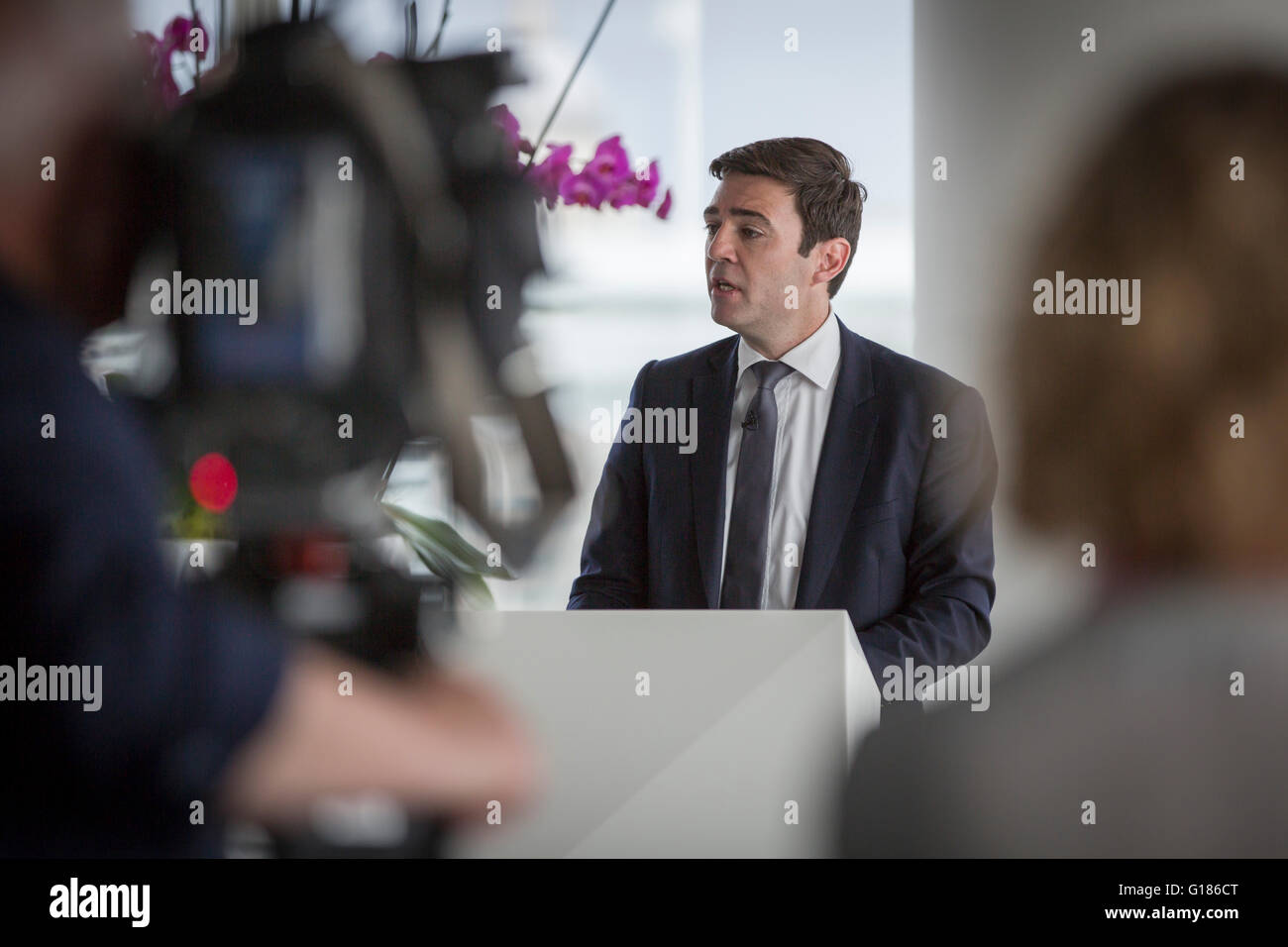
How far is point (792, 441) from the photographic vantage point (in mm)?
1396

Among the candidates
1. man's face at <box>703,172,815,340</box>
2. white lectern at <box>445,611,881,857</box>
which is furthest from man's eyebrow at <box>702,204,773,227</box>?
white lectern at <box>445,611,881,857</box>

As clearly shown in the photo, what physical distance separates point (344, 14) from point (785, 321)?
581 millimetres

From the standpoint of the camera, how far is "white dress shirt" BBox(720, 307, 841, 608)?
1.37m

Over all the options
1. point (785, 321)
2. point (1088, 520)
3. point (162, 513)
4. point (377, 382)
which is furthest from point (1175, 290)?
point (162, 513)

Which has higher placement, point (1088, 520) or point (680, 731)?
point (1088, 520)

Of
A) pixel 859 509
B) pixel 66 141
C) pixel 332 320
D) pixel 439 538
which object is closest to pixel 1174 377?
pixel 859 509

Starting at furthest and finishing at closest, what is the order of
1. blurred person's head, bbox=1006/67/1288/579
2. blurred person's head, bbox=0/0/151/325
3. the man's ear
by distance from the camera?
the man's ear → blurred person's head, bbox=0/0/151/325 → blurred person's head, bbox=1006/67/1288/579

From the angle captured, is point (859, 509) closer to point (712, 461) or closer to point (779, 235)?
point (712, 461)

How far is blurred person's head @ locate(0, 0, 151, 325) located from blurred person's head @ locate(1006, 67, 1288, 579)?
2.98 feet

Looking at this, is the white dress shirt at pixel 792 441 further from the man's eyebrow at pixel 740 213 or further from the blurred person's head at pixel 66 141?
the blurred person's head at pixel 66 141

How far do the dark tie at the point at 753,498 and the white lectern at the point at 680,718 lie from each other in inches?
4.4

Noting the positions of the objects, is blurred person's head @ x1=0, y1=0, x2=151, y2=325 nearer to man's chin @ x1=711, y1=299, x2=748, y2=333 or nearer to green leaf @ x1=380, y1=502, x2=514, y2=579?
green leaf @ x1=380, y1=502, x2=514, y2=579

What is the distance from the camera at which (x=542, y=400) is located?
1.33m
